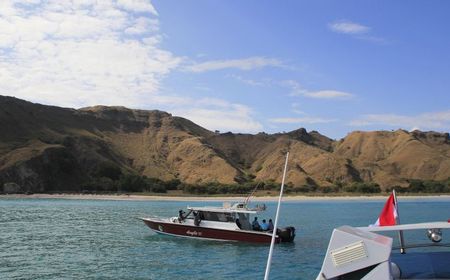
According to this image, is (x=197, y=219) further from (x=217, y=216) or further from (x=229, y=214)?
(x=229, y=214)

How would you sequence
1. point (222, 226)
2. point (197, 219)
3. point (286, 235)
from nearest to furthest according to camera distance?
point (286, 235)
point (222, 226)
point (197, 219)

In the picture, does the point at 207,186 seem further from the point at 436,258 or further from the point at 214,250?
the point at 436,258

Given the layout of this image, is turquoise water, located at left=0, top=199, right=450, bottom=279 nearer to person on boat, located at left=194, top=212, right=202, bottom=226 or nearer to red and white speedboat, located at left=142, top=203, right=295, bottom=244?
red and white speedboat, located at left=142, top=203, right=295, bottom=244

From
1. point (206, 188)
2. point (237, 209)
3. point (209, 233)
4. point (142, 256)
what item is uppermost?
point (206, 188)

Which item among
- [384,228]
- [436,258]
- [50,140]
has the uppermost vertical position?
[50,140]

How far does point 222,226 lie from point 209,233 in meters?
1.15

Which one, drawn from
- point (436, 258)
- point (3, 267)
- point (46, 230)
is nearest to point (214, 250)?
point (3, 267)

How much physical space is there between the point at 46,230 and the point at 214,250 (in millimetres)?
20497

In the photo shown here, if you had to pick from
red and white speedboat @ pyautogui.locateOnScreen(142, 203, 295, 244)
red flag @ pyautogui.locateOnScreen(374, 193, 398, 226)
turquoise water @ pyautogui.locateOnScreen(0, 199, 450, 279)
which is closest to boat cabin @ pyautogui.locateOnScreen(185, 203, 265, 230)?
red and white speedboat @ pyautogui.locateOnScreen(142, 203, 295, 244)

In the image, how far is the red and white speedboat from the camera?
37.8 meters

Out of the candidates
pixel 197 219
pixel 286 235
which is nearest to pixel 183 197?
pixel 197 219

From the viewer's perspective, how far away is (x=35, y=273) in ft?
79.7

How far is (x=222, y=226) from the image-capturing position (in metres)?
39.5

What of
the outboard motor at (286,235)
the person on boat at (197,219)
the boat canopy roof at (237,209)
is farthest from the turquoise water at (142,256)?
the boat canopy roof at (237,209)
